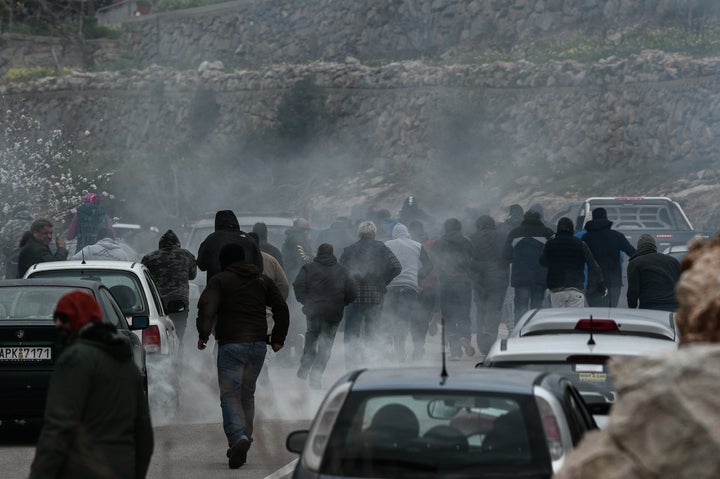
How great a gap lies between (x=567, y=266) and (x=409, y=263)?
2.09 m

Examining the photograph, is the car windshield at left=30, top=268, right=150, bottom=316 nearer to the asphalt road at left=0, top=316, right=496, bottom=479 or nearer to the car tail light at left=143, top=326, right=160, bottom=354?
the car tail light at left=143, top=326, right=160, bottom=354

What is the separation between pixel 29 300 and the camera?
13.2 metres

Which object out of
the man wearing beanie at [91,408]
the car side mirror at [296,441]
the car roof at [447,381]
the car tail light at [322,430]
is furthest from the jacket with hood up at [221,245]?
the car tail light at [322,430]

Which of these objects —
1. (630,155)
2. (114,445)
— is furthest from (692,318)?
(630,155)

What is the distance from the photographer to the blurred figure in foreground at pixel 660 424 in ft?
16.8

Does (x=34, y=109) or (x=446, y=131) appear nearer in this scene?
(x=446, y=131)

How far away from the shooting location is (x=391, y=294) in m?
19.9

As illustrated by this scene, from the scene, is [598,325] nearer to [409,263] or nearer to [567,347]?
[567,347]

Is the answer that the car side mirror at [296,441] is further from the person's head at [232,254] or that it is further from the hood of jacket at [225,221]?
the hood of jacket at [225,221]

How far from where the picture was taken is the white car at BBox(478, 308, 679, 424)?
9609 mm

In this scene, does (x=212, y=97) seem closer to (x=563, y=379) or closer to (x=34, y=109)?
(x=34, y=109)

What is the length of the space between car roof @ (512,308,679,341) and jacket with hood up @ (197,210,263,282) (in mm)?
4113

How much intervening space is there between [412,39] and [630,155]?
2009 centimetres

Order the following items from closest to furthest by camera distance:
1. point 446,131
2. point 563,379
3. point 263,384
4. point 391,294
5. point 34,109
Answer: point 563,379 < point 263,384 < point 391,294 < point 446,131 < point 34,109
